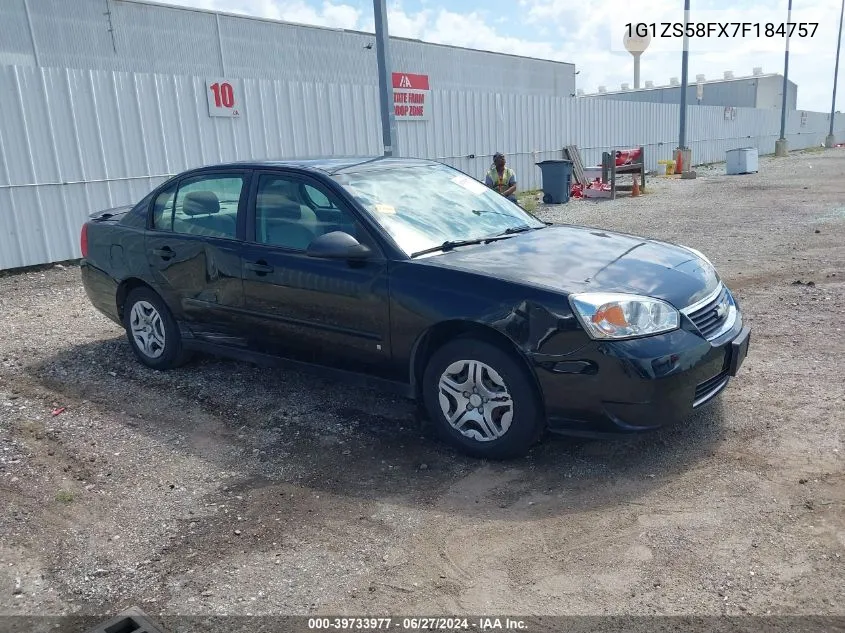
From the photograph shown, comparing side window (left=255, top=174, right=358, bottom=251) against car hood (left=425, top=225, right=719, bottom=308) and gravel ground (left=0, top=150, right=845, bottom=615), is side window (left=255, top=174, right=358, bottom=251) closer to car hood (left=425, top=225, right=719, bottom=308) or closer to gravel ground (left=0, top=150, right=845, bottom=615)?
car hood (left=425, top=225, right=719, bottom=308)

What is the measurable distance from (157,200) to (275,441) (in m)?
2.38

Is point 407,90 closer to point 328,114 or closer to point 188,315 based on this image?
point 328,114

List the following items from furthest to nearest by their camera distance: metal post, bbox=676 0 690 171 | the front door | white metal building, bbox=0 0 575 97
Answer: metal post, bbox=676 0 690 171 < white metal building, bbox=0 0 575 97 < the front door

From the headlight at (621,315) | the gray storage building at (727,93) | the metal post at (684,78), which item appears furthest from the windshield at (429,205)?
the gray storage building at (727,93)

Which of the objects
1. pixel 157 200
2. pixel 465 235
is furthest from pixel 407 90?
pixel 465 235

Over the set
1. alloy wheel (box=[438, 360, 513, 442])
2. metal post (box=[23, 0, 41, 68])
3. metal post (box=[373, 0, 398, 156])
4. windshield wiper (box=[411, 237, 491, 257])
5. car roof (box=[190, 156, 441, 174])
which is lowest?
alloy wheel (box=[438, 360, 513, 442])

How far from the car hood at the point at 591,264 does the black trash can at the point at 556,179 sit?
14.4 m

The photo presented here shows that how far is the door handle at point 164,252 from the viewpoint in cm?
540

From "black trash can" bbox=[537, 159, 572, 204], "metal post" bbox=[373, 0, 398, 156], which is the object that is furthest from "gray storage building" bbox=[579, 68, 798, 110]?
"metal post" bbox=[373, 0, 398, 156]

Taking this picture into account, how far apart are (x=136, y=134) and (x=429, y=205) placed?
844 cm

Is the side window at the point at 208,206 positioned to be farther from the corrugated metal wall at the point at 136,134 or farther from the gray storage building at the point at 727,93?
the gray storage building at the point at 727,93

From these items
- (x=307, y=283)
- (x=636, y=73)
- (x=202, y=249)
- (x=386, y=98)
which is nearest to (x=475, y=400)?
(x=307, y=283)

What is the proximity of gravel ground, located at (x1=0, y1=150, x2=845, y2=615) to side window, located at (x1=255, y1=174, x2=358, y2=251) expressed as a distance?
3.87 feet

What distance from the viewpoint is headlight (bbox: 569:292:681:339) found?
143 inches
